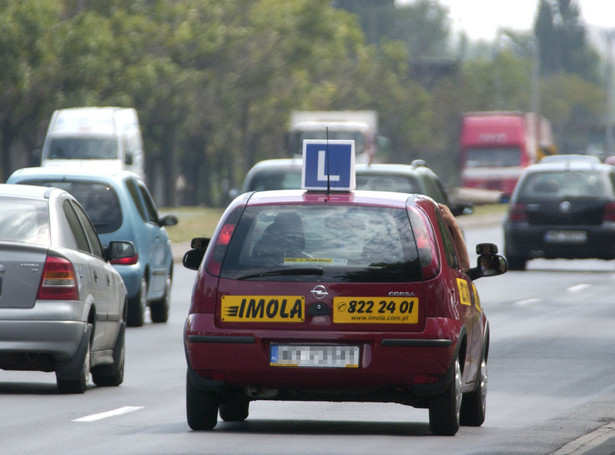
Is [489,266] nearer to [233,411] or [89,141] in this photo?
[233,411]

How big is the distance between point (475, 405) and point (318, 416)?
1.08 meters

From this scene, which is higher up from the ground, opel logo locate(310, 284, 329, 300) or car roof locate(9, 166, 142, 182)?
opel logo locate(310, 284, 329, 300)

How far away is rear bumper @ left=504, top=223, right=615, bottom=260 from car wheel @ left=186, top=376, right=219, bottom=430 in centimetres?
1934

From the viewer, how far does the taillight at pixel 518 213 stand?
2877 centimetres

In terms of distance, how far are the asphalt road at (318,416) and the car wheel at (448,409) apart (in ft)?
0.28

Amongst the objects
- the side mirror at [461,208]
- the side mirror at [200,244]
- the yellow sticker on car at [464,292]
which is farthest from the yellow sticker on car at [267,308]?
the side mirror at [461,208]

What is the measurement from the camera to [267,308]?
913 centimetres

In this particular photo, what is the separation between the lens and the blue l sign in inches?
386

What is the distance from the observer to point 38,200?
1159cm

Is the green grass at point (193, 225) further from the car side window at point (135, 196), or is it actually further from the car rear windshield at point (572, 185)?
the car side window at point (135, 196)

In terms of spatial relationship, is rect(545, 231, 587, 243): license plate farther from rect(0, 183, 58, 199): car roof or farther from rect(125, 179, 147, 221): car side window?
rect(0, 183, 58, 199): car roof

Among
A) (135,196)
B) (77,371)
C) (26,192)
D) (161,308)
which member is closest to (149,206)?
(135,196)

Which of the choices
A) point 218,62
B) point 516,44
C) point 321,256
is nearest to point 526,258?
point 321,256

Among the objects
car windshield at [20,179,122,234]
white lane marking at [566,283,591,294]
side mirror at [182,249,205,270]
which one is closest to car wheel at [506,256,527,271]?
white lane marking at [566,283,591,294]
